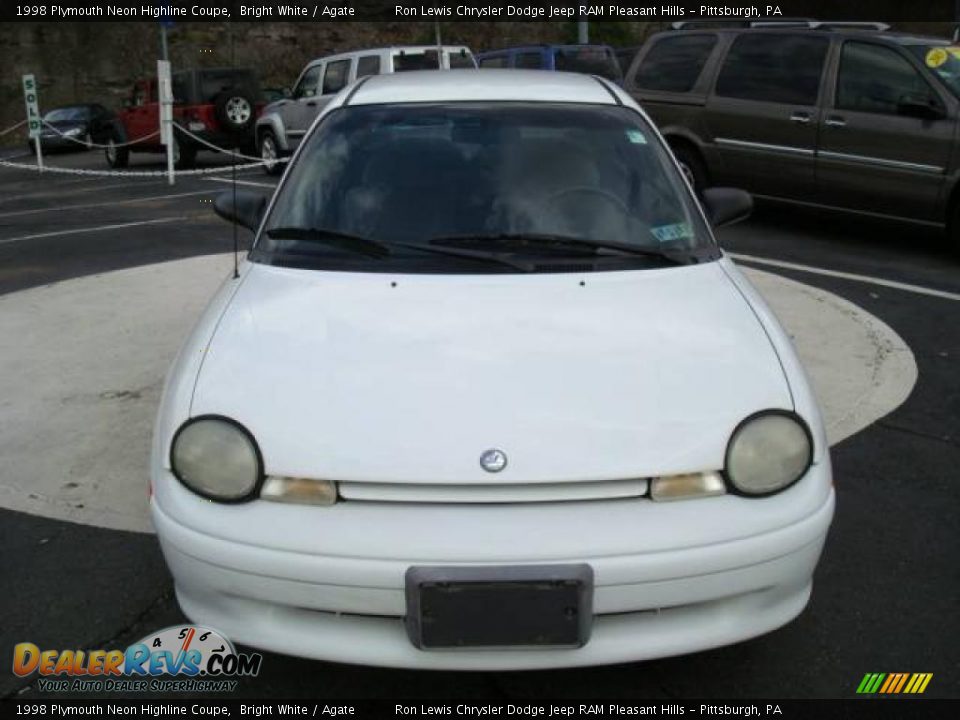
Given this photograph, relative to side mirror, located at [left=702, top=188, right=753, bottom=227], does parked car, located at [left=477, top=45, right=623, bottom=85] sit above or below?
above

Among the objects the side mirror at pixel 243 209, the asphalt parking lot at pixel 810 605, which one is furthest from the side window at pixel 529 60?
the side mirror at pixel 243 209

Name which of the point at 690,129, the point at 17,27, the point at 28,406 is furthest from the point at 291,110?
the point at 17,27

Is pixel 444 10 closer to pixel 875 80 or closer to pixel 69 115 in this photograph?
pixel 69 115

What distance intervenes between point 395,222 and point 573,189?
629 millimetres

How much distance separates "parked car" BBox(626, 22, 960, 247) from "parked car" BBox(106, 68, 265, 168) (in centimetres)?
952

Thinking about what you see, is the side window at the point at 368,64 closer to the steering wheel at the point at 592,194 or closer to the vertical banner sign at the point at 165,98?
the vertical banner sign at the point at 165,98

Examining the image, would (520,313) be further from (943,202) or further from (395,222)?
(943,202)

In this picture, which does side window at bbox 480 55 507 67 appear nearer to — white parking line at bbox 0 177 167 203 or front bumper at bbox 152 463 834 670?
white parking line at bbox 0 177 167 203

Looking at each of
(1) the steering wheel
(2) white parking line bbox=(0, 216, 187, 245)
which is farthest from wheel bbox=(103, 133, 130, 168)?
(1) the steering wheel

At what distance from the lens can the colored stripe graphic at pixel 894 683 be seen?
2.49 meters

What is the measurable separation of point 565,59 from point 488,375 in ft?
46.7

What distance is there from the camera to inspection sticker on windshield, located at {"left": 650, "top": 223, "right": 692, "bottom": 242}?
3.22m

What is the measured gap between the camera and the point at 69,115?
23.9m

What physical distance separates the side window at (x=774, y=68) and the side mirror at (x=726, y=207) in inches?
194
